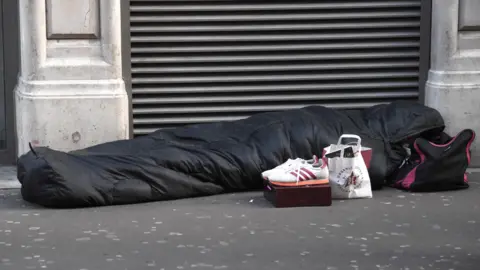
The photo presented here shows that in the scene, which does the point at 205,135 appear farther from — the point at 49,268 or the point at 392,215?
the point at 49,268

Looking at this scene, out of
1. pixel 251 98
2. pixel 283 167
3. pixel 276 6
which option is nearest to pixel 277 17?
pixel 276 6

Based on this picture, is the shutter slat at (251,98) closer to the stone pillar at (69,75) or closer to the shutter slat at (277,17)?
the stone pillar at (69,75)

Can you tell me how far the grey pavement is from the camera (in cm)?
509

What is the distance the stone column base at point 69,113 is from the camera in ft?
22.6

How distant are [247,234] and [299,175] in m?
0.70

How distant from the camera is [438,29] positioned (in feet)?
23.9

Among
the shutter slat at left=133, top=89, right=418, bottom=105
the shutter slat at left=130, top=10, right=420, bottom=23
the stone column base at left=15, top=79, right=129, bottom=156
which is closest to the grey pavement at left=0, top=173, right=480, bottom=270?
the stone column base at left=15, top=79, right=129, bottom=156

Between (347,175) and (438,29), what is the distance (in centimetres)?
159

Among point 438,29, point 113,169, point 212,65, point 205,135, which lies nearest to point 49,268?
point 113,169

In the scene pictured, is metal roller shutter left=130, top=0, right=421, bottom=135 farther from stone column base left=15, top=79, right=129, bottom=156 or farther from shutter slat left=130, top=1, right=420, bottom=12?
stone column base left=15, top=79, right=129, bottom=156

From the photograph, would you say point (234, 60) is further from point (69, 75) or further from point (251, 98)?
point (69, 75)

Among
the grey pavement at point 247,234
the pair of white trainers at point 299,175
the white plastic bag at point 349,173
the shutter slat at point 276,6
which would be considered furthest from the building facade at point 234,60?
the pair of white trainers at point 299,175

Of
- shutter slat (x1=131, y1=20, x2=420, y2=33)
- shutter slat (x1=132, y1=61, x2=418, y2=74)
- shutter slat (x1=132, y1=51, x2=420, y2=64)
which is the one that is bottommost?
shutter slat (x1=132, y1=61, x2=418, y2=74)

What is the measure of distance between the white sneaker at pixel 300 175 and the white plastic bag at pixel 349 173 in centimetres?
15
